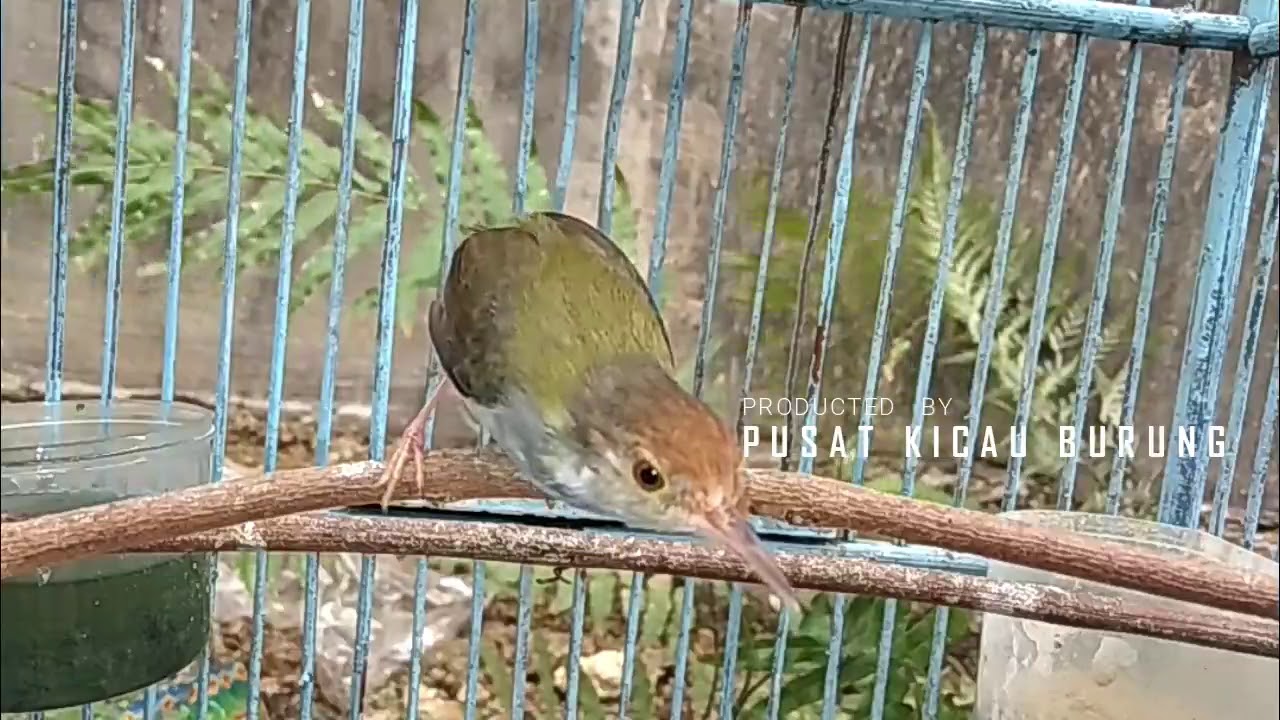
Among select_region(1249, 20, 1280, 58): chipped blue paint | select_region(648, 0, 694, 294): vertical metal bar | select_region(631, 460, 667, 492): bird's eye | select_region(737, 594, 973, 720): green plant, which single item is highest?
select_region(1249, 20, 1280, 58): chipped blue paint

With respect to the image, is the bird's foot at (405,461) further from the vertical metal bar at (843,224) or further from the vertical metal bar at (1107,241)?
the vertical metal bar at (1107,241)

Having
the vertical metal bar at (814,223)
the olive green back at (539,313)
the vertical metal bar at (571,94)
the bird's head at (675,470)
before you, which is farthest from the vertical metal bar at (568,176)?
the bird's head at (675,470)

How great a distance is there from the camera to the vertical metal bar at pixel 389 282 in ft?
3.28

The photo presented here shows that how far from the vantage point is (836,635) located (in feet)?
3.76

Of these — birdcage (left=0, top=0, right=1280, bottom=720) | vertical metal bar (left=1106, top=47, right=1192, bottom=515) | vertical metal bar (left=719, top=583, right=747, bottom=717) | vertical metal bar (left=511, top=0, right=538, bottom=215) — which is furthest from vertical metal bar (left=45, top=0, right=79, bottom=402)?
vertical metal bar (left=1106, top=47, right=1192, bottom=515)

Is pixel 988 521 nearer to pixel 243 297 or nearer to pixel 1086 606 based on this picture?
pixel 1086 606

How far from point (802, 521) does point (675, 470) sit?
0.37ft

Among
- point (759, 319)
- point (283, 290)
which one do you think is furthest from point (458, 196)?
point (759, 319)

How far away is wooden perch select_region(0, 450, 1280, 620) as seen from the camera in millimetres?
721

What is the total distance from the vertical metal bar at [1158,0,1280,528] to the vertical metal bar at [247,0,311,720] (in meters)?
0.71

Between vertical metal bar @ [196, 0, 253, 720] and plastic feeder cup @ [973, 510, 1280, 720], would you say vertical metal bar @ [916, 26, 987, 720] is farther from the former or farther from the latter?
vertical metal bar @ [196, 0, 253, 720]

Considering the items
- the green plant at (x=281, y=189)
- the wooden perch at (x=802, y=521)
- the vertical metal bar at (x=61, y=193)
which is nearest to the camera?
the wooden perch at (x=802, y=521)

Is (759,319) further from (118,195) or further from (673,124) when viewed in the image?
(118,195)

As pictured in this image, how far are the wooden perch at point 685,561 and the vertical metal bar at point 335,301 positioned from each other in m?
0.14
